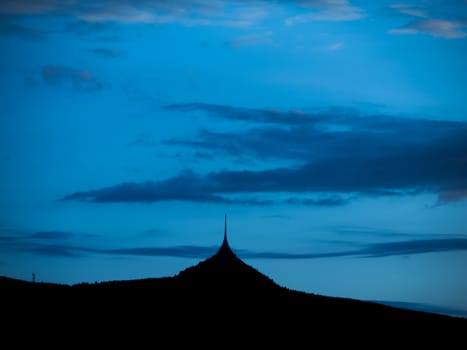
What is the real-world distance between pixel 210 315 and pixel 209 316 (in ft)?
0.46

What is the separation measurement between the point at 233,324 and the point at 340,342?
595 cm

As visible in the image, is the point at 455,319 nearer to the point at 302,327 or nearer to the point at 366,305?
the point at 366,305

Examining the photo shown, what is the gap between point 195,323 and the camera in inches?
1980

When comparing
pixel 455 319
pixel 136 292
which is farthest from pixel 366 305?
pixel 136 292

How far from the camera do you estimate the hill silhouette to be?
4797 centimetres

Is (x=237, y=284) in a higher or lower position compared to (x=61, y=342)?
higher

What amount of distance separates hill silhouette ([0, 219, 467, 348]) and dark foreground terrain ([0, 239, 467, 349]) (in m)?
0.06

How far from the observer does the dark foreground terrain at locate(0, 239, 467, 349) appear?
47.7 m

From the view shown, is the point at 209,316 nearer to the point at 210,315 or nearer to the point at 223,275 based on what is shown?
the point at 210,315

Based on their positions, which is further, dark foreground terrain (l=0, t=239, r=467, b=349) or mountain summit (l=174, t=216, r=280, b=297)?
mountain summit (l=174, t=216, r=280, b=297)

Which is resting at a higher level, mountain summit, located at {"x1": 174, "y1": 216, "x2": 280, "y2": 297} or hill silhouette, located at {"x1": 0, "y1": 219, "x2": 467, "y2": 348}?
mountain summit, located at {"x1": 174, "y1": 216, "x2": 280, "y2": 297}

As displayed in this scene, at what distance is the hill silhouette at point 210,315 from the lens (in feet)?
157

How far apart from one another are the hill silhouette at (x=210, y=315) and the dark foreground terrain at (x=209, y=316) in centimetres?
6

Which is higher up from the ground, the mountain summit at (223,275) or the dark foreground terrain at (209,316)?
the mountain summit at (223,275)
